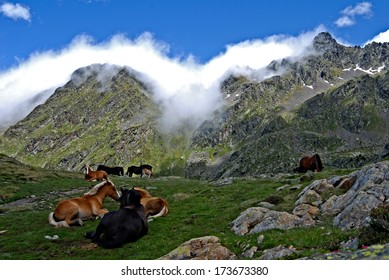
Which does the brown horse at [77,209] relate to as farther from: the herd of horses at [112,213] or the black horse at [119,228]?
the black horse at [119,228]

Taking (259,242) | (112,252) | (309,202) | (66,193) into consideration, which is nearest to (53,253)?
(112,252)

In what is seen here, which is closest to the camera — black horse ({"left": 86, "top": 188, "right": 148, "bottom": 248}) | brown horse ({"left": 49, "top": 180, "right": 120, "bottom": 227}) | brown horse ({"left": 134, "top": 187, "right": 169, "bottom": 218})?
black horse ({"left": 86, "top": 188, "right": 148, "bottom": 248})

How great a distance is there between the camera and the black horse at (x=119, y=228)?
20359 millimetres

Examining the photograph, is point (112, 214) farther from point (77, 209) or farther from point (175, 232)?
point (77, 209)

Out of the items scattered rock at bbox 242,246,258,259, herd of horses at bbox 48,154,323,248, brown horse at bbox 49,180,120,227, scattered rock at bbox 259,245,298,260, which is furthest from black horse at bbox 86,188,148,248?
scattered rock at bbox 259,245,298,260

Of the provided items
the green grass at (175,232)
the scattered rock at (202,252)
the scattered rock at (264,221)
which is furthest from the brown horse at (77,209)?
the scattered rock at (202,252)

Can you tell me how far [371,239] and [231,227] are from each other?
10997 mm

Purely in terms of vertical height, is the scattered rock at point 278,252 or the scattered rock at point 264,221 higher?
the scattered rock at point 264,221

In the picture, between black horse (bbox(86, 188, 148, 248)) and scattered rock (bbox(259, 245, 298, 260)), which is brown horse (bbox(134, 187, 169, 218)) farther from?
scattered rock (bbox(259, 245, 298, 260))

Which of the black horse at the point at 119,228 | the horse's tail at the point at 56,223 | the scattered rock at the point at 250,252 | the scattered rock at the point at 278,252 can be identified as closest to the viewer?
the scattered rock at the point at 278,252

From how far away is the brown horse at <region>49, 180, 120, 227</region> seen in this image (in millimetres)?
25761

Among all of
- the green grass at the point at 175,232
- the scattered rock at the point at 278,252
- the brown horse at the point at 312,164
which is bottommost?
the scattered rock at the point at 278,252
